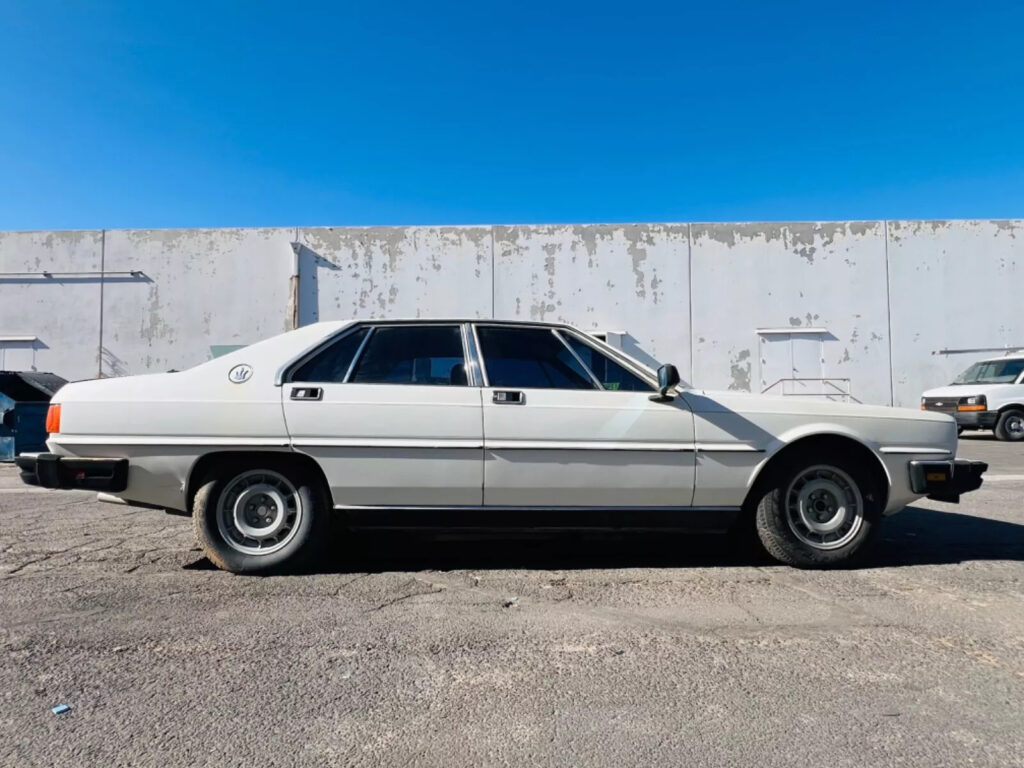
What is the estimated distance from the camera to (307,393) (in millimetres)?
3715

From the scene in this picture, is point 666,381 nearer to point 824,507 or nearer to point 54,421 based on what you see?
point 824,507

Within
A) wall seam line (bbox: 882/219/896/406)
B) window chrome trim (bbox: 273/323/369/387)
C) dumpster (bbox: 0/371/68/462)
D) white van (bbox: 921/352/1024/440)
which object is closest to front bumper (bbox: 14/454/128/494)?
window chrome trim (bbox: 273/323/369/387)

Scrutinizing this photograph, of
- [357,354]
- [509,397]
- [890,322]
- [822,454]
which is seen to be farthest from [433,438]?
[890,322]

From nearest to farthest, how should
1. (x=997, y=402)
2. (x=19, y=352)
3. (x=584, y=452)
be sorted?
(x=584, y=452) → (x=997, y=402) → (x=19, y=352)

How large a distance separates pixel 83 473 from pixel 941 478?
199 inches

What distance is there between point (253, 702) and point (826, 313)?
1813 centimetres

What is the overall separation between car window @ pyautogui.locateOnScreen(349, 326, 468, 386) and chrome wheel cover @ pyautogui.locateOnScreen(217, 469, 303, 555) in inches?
30.4

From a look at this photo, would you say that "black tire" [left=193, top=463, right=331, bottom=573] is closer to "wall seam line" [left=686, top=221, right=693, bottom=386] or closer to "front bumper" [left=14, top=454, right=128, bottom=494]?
"front bumper" [left=14, top=454, right=128, bottom=494]

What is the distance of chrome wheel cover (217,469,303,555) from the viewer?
3723 mm

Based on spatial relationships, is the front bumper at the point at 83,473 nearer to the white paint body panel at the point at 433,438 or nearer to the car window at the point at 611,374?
the white paint body panel at the point at 433,438

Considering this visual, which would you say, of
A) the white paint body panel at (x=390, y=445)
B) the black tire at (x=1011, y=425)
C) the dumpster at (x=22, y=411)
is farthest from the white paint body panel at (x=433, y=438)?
the black tire at (x=1011, y=425)

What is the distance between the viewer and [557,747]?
205 centimetres

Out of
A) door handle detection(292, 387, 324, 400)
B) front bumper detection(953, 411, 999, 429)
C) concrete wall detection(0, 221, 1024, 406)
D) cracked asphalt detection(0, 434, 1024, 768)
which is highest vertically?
concrete wall detection(0, 221, 1024, 406)

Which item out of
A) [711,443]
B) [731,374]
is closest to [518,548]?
[711,443]
